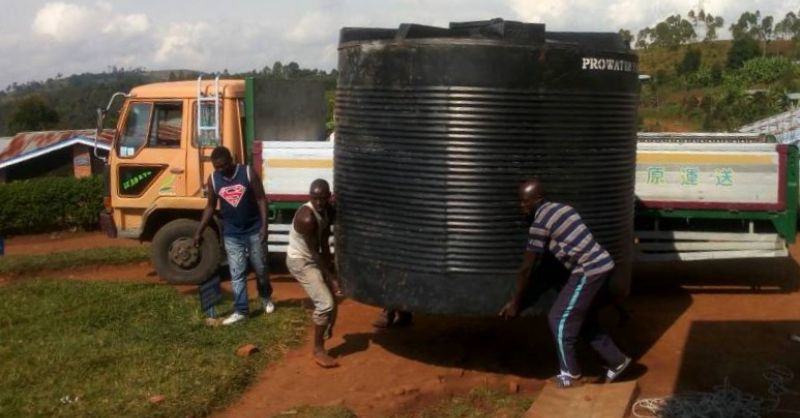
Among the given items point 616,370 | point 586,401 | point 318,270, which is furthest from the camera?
point 318,270

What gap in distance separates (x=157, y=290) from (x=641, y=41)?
60671mm

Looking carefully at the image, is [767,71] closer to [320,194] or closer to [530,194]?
[320,194]

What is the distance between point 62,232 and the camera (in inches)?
687

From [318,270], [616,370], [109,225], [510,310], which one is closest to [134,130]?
[109,225]

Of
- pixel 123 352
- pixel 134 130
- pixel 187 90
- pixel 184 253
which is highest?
pixel 187 90

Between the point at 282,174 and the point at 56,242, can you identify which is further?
the point at 56,242

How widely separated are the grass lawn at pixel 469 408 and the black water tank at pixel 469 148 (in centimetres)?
70

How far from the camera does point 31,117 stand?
4409 cm

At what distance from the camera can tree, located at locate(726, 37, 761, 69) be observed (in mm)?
50812

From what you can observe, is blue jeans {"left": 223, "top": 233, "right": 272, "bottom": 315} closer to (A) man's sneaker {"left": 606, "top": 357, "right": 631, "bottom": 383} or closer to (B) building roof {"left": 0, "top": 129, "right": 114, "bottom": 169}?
(A) man's sneaker {"left": 606, "top": 357, "right": 631, "bottom": 383}

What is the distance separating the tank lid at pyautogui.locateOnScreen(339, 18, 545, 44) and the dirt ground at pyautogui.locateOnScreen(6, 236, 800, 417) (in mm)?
2454

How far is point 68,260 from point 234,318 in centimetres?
515

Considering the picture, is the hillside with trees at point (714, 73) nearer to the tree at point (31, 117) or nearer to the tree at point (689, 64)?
the tree at point (689, 64)

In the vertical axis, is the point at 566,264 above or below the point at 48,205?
above
